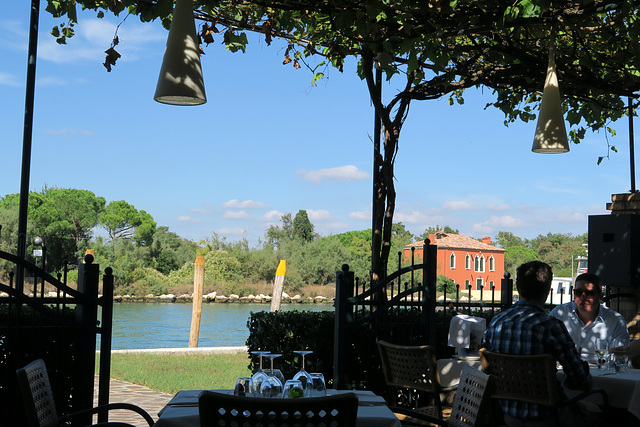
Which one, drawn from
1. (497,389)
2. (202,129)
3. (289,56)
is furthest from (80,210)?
(497,389)

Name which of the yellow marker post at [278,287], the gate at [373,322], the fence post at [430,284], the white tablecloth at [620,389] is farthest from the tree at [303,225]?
the white tablecloth at [620,389]

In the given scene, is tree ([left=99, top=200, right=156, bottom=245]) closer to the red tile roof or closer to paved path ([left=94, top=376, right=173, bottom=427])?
the red tile roof

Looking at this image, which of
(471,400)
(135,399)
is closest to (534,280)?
(471,400)

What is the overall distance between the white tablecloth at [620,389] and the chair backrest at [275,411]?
2167mm

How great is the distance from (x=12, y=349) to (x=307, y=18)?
351 centimetres

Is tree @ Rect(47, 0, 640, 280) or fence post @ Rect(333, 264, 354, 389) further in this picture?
fence post @ Rect(333, 264, 354, 389)

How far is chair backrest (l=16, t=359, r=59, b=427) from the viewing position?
9.15 feet

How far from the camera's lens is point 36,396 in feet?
9.54

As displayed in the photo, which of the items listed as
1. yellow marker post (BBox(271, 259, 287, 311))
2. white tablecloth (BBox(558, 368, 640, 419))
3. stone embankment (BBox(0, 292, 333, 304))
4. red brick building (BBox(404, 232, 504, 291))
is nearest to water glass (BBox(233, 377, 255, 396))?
white tablecloth (BBox(558, 368, 640, 419))

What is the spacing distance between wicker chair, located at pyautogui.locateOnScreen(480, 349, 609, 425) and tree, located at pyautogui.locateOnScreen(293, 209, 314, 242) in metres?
66.3

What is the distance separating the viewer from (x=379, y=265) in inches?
263

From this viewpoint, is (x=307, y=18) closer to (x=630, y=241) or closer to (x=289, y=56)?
(x=289, y=56)

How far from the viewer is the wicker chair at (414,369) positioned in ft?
13.7

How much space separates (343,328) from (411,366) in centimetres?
130
